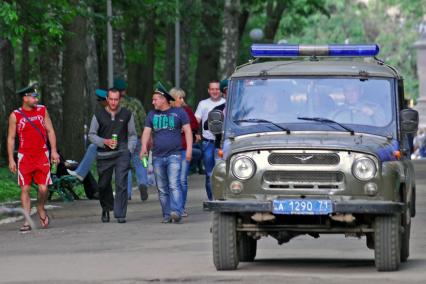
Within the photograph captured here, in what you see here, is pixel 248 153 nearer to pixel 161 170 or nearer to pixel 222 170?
pixel 222 170

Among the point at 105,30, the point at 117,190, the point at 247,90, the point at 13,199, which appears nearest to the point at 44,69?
the point at 105,30

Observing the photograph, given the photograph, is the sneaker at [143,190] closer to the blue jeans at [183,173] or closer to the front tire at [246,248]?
the blue jeans at [183,173]

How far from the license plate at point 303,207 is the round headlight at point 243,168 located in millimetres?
369

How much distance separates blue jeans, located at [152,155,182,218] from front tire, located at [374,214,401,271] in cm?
693

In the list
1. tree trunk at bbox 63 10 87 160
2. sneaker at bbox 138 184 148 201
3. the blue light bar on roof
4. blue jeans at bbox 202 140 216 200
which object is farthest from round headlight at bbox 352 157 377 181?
tree trunk at bbox 63 10 87 160

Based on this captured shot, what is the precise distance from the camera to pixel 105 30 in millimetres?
42031

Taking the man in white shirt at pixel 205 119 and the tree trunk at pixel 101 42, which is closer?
the man in white shirt at pixel 205 119

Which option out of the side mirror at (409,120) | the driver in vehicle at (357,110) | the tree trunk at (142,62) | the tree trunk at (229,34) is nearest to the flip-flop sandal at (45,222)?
the driver in vehicle at (357,110)

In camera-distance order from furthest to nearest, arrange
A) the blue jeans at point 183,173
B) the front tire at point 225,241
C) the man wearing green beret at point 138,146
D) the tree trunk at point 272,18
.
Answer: the tree trunk at point 272,18 < the man wearing green beret at point 138,146 < the blue jeans at point 183,173 < the front tire at point 225,241

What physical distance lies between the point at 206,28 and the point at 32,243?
3447 centimetres

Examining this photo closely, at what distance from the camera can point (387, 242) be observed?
13805mm

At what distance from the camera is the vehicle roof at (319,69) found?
15.1m

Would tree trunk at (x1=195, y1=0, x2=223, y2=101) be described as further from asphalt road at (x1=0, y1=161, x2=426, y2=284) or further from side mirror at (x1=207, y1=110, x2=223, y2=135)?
side mirror at (x1=207, y1=110, x2=223, y2=135)

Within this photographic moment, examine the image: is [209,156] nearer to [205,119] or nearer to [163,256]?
[205,119]
